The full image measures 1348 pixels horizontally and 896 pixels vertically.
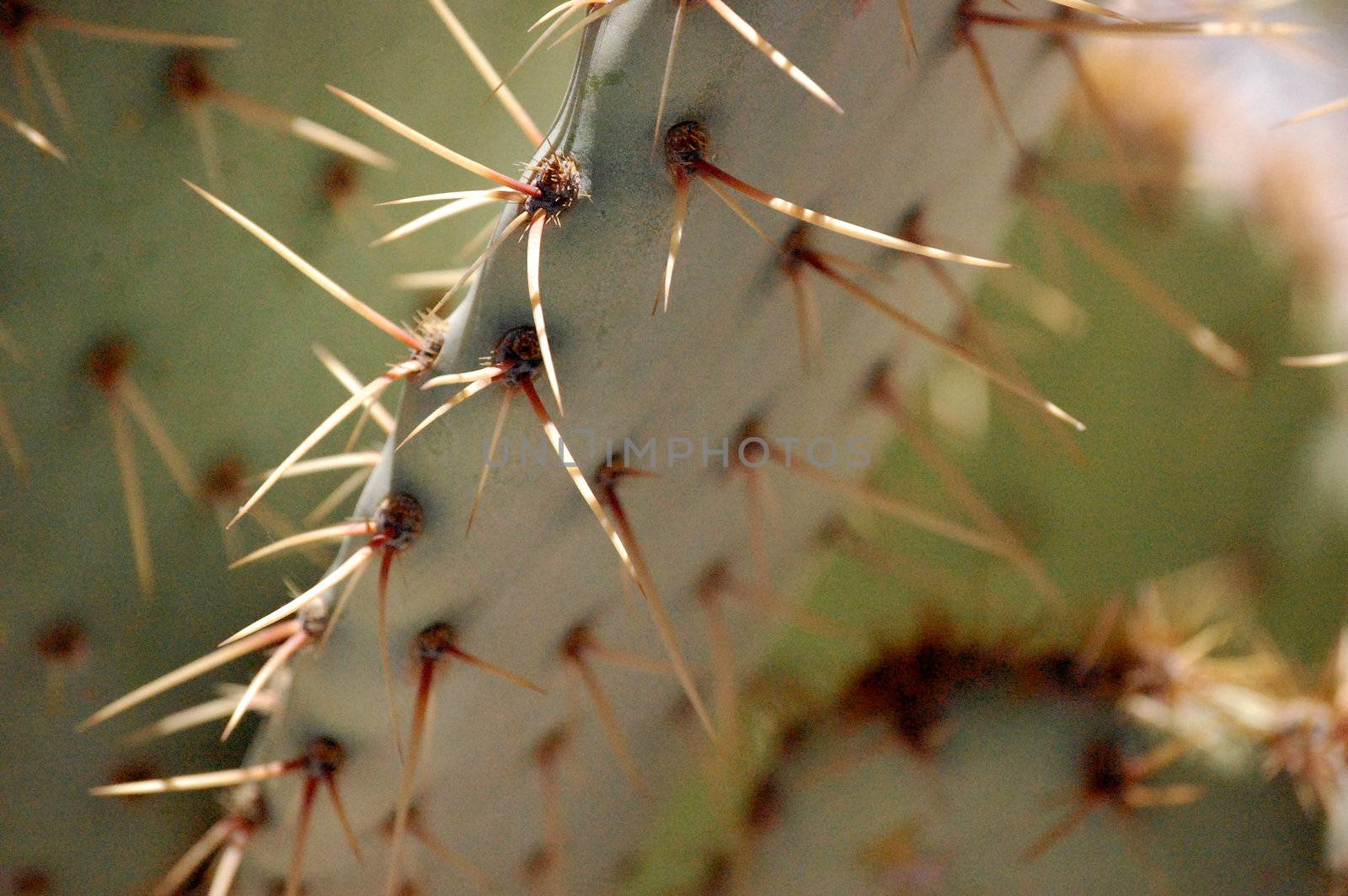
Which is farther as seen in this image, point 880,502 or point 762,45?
point 880,502

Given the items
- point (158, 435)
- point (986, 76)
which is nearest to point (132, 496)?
point (158, 435)

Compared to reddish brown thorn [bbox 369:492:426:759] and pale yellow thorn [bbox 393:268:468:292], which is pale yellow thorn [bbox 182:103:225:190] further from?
reddish brown thorn [bbox 369:492:426:759]

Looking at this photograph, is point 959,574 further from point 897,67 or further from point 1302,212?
point 897,67

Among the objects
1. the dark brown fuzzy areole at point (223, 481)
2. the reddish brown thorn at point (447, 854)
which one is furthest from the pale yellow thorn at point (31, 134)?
the reddish brown thorn at point (447, 854)

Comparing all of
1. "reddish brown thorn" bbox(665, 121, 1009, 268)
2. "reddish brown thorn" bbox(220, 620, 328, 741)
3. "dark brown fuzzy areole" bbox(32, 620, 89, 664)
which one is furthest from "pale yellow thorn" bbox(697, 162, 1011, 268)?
"dark brown fuzzy areole" bbox(32, 620, 89, 664)

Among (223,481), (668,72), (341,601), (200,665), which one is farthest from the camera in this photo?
(223,481)

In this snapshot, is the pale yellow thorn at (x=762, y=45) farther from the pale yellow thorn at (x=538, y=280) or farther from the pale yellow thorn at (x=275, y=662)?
the pale yellow thorn at (x=275, y=662)

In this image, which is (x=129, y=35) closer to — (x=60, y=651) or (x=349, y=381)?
(x=349, y=381)
